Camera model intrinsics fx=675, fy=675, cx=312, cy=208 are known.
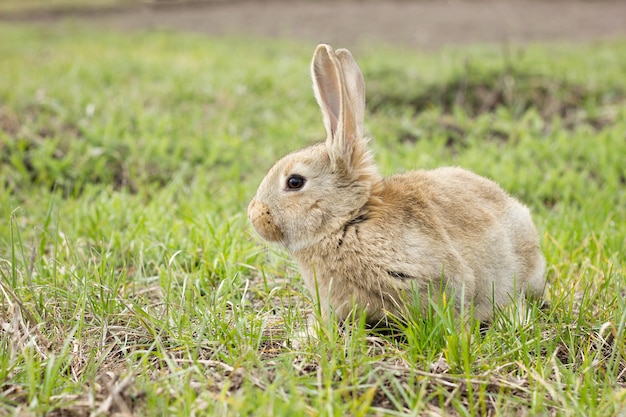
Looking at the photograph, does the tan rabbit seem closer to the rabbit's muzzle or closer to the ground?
the rabbit's muzzle

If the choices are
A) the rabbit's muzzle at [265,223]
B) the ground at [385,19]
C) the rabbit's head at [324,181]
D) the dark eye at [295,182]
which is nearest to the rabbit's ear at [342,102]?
the rabbit's head at [324,181]

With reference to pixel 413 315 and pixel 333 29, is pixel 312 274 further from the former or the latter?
pixel 333 29

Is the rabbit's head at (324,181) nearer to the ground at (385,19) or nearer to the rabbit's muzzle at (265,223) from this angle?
the rabbit's muzzle at (265,223)

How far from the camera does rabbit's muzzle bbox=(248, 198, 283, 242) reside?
2.82 m

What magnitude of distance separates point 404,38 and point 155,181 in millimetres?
7876

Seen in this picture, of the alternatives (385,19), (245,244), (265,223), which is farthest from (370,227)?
(385,19)

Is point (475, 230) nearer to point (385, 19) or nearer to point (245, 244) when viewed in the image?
point (245, 244)

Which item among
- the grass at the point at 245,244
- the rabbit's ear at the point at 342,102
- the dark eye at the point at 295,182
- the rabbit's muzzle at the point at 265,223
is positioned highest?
the rabbit's ear at the point at 342,102

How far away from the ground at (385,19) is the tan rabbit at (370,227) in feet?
27.1

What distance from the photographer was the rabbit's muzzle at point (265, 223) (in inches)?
111

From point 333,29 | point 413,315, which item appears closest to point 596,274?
point 413,315

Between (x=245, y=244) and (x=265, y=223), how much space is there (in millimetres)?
795

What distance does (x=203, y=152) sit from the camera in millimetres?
5453

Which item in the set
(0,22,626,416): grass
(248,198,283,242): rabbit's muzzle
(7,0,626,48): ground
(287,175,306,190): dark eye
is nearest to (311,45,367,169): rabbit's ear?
(287,175,306,190): dark eye
